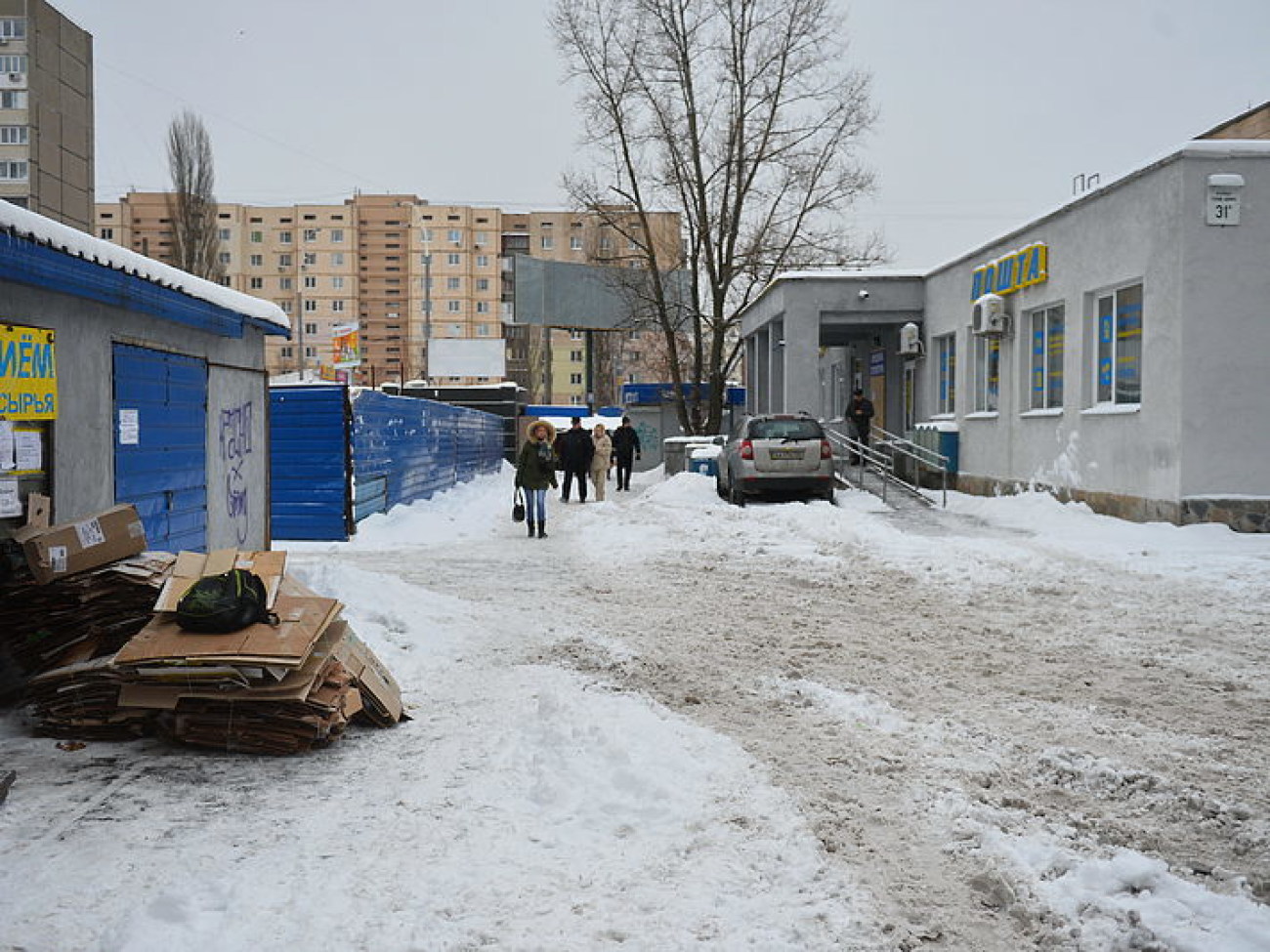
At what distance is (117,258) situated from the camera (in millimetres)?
7785

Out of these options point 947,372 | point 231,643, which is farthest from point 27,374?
point 947,372

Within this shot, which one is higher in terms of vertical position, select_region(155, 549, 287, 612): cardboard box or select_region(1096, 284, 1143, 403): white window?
select_region(1096, 284, 1143, 403): white window

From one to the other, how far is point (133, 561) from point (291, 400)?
10.1 meters

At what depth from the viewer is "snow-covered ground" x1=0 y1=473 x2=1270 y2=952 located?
11.5ft

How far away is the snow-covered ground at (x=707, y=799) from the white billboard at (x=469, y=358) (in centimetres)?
4885

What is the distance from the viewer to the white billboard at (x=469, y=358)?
57406 millimetres

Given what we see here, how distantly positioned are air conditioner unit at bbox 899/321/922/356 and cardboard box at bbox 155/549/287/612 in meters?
20.7

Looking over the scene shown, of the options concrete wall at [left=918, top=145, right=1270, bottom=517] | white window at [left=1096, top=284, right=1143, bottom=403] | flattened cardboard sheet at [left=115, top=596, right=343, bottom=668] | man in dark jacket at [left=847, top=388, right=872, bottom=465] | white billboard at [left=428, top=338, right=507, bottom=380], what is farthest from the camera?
white billboard at [left=428, top=338, right=507, bottom=380]

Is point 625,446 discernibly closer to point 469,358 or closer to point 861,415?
point 861,415

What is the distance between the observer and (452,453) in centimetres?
2625

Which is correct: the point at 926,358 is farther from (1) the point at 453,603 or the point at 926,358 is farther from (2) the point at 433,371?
(2) the point at 433,371

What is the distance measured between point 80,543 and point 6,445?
1.11m

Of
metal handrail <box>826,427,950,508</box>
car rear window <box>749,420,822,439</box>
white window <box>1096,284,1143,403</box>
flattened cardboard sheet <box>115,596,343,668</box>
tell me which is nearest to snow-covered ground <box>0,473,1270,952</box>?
flattened cardboard sheet <box>115,596,343,668</box>

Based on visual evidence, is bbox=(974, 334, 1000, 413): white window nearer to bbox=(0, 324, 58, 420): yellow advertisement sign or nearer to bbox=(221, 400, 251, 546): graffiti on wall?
bbox=(221, 400, 251, 546): graffiti on wall
